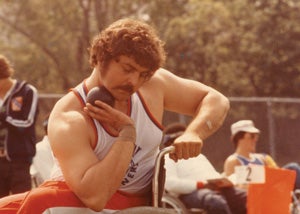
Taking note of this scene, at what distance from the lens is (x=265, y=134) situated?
14914 mm

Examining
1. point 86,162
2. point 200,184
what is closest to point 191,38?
point 200,184

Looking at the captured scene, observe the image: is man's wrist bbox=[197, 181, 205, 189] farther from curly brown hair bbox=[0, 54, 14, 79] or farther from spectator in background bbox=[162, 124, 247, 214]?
curly brown hair bbox=[0, 54, 14, 79]

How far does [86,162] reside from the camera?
353 centimetres

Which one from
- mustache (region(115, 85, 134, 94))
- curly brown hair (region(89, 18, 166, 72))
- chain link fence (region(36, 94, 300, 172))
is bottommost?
chain link fence (region(36, 94, 300, 172))

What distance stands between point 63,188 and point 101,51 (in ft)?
1.95

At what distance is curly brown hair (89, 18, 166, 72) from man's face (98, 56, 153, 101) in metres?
0.02

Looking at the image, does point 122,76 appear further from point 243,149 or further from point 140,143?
point 243,149

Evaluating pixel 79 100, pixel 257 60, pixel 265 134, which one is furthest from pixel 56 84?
pixel 79 100

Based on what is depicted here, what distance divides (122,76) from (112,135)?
263 millimetres

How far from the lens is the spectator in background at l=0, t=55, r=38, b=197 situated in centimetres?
661

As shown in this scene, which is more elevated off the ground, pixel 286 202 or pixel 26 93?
pixel 26 93

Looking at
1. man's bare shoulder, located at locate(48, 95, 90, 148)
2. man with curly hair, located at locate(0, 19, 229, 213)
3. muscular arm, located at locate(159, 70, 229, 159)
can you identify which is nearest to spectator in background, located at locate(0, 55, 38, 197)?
muscular arm, located at locate(159, 70, 229, 159)

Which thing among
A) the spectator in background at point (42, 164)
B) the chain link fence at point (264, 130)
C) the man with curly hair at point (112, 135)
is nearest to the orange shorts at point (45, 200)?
the man with curly hair at point (112, 135)

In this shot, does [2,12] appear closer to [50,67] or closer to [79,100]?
[50,67]
